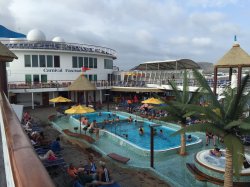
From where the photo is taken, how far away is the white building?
30.3 meters

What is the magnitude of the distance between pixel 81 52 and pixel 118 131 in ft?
56.6

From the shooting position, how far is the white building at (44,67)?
1192 inches

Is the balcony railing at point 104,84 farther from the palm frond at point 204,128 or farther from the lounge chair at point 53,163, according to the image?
the lounge chair at point 53,163

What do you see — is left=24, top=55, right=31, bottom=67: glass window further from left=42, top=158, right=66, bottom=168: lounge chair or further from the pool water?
left=42, top=158, right=66, bottom=168: lounge chair

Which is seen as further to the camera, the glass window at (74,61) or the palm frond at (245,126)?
the glass window at (74,61)

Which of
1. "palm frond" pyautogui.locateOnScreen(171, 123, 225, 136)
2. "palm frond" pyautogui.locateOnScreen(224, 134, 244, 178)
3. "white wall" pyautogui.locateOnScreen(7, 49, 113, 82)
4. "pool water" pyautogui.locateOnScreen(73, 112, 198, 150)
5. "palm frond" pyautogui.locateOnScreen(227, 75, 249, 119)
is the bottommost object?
"pool water" pyautogui.locateOnScreen(73, 112, 198, 150)

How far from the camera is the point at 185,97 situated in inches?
563

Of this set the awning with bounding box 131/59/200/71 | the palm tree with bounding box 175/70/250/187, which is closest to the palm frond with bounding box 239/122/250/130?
the palm tree with bounding box 175/70/250/187

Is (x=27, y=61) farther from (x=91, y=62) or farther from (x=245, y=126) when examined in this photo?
(x=245, y=126)

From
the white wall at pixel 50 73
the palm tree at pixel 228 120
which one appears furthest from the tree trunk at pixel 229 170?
the white wall at pixel 50 73

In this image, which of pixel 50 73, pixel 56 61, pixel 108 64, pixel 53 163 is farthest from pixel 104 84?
pixel 53 163

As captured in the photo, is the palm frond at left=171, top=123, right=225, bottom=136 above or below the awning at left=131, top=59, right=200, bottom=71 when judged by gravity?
below

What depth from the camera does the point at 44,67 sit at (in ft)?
105

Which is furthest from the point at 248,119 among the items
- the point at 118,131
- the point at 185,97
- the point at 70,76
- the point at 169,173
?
the point at 70,76
